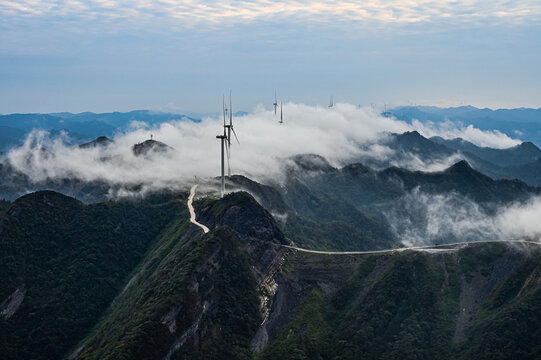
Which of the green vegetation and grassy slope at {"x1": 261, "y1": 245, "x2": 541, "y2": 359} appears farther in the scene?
grassy slope at {"x1": 261, "y1": 245, "x2": 541, "y2": 359}

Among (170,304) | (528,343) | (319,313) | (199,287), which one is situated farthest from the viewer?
(319,313)

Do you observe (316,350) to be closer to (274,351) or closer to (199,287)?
(274,351)

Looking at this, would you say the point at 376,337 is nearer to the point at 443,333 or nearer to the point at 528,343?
the point at 443,333

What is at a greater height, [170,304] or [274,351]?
[170,304]

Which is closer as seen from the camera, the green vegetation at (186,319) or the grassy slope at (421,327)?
the green vegetation at (186,319)

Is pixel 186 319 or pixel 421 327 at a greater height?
pixel 186 319

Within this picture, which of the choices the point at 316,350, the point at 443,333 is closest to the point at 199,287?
the point at 316,350

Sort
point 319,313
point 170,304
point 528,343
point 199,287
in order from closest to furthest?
1. point 528,343
2. point 170,304
3. point 199,287
4. point 319,313

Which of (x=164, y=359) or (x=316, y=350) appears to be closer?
(x=164, y=359)

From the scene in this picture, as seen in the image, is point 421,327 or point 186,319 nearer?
point 186,319
